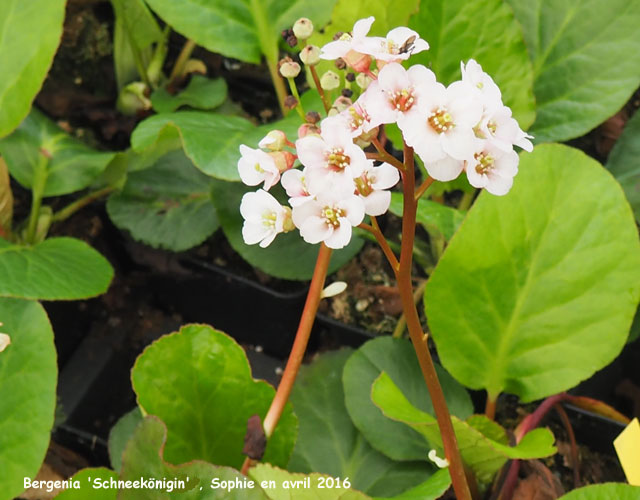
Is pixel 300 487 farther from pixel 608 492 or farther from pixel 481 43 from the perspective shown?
pixel 481 43

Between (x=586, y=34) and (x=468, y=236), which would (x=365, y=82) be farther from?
(x=586, y=34)

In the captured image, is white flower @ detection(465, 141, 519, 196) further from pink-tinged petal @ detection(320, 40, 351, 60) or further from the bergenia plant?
pink-tinged petal @ detection(320, 40, 351, 60)

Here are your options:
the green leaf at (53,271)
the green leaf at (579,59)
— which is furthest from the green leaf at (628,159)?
the green leaf at (53,271)

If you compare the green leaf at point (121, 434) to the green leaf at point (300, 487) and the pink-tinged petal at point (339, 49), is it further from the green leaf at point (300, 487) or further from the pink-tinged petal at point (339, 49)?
the pink-tinged petal at point (339, 49)

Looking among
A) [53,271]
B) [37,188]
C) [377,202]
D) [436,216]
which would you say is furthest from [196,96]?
[377,202]

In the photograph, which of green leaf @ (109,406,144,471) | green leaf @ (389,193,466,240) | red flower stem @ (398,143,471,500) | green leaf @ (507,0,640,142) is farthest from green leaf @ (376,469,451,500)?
green leaf @ (507,0,640,142)

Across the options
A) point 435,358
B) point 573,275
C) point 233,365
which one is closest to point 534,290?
point 573,275
